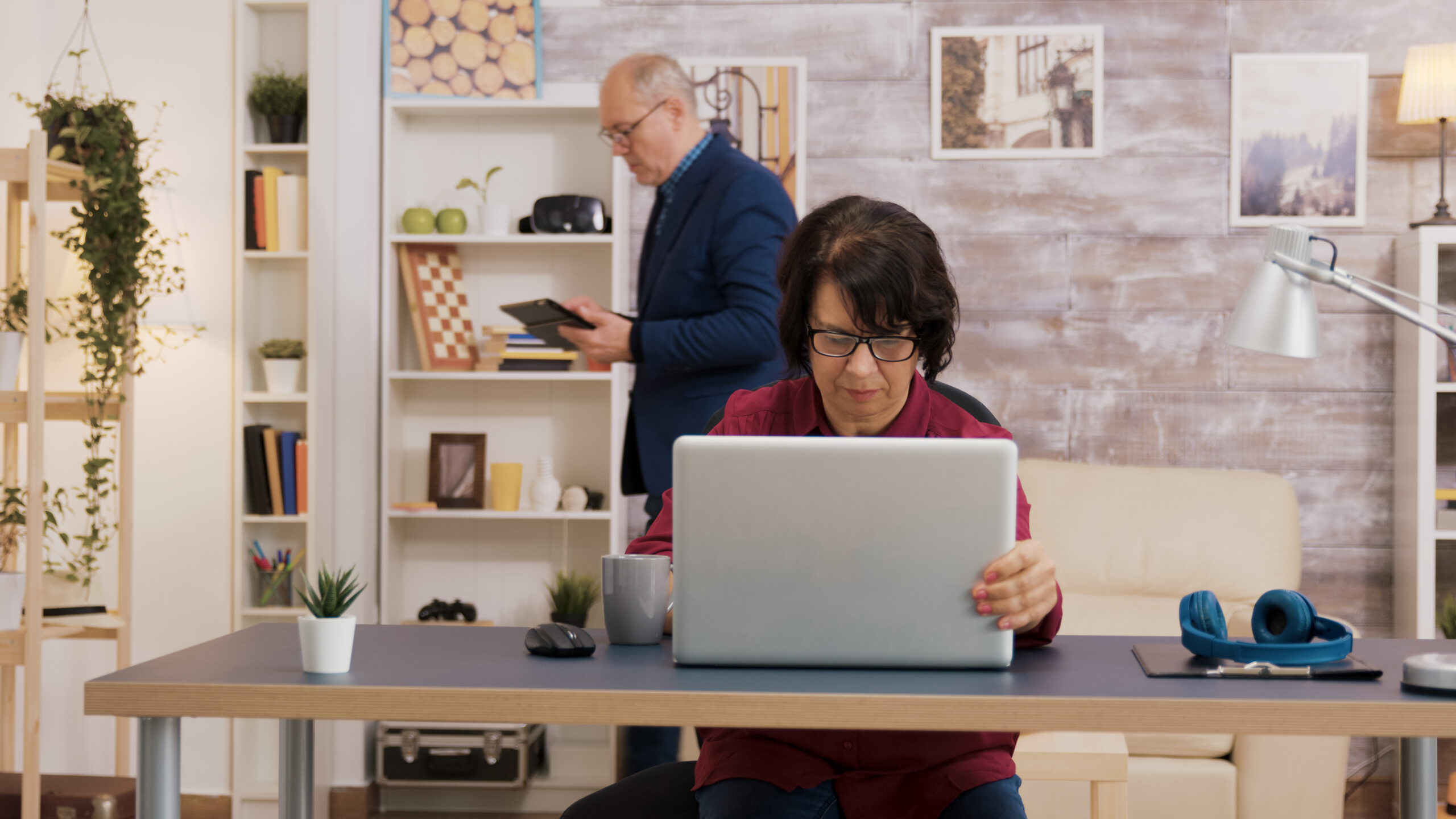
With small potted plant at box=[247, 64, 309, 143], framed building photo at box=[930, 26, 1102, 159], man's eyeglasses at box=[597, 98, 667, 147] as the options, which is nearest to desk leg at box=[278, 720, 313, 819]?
man's eyeglasses at box=[597, 98, 667, 147]

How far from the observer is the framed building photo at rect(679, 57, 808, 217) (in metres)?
3.23

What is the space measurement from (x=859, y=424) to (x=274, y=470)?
7.04 feet

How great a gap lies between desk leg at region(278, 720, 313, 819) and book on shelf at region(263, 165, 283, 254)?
197 centimetres

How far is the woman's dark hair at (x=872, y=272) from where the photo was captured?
127cm

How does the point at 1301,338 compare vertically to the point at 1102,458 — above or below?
above

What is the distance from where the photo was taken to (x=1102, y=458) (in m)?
3.22

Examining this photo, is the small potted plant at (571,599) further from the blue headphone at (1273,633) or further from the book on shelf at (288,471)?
the blue headphone at (1273,633)

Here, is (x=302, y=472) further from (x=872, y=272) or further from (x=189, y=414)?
(x=872, y=272)

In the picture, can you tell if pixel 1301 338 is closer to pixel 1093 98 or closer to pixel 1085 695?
pixel 1085 695

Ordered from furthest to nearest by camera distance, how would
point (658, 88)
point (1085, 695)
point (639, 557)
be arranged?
point (658, 88) < point (639, 557) < point (1085, 695)

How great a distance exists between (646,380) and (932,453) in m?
1.43

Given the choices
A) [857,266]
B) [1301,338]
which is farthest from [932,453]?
[1301,338]

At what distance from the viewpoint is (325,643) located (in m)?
1.04

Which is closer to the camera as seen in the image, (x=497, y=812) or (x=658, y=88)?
(x=658, y=88)
